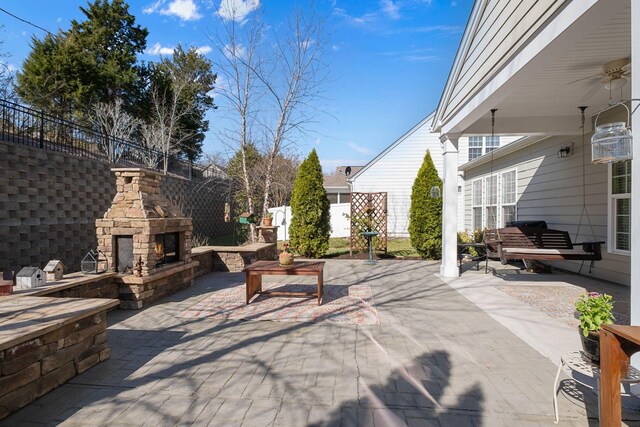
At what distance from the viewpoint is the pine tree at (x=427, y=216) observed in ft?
31.9

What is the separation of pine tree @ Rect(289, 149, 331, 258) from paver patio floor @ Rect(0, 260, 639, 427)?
5.53 m

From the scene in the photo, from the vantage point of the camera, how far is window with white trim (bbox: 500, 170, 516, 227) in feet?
32.6

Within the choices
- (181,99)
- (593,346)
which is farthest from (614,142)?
(181,99)

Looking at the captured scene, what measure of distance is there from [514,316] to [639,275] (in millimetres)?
2680

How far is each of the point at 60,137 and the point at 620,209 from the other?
10264mm

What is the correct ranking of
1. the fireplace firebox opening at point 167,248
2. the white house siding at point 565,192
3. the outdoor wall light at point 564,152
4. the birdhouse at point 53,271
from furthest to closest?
the outdoor wall light at point 564,152
the white house siding at point 565,192
the fireplace firebox opening at point 167,248
the birdhouse at point 53,271

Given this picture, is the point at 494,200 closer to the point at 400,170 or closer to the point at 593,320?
the point at 400,170

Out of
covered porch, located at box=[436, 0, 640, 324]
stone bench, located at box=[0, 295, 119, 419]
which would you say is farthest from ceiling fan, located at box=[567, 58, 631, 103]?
stone bench, located at box=[0, 295, 119, 419]

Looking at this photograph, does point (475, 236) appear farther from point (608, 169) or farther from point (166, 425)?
point (166, 425)

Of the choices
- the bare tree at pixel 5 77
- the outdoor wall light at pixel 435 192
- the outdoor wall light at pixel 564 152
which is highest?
the bare tree at pixel 5 77

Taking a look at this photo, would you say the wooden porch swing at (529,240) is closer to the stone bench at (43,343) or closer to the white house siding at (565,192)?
the white house siding at (565,192)

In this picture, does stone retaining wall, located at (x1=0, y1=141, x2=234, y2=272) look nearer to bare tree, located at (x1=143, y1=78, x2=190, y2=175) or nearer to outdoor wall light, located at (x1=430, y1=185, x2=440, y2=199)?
bare tree, located at (x1=143, y1=78, x2=190, y2=175)

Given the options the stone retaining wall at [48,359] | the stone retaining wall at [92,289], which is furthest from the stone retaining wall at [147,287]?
the stone retaining wall at [48,359]

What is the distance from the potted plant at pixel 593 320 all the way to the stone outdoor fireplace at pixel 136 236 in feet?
15.8
